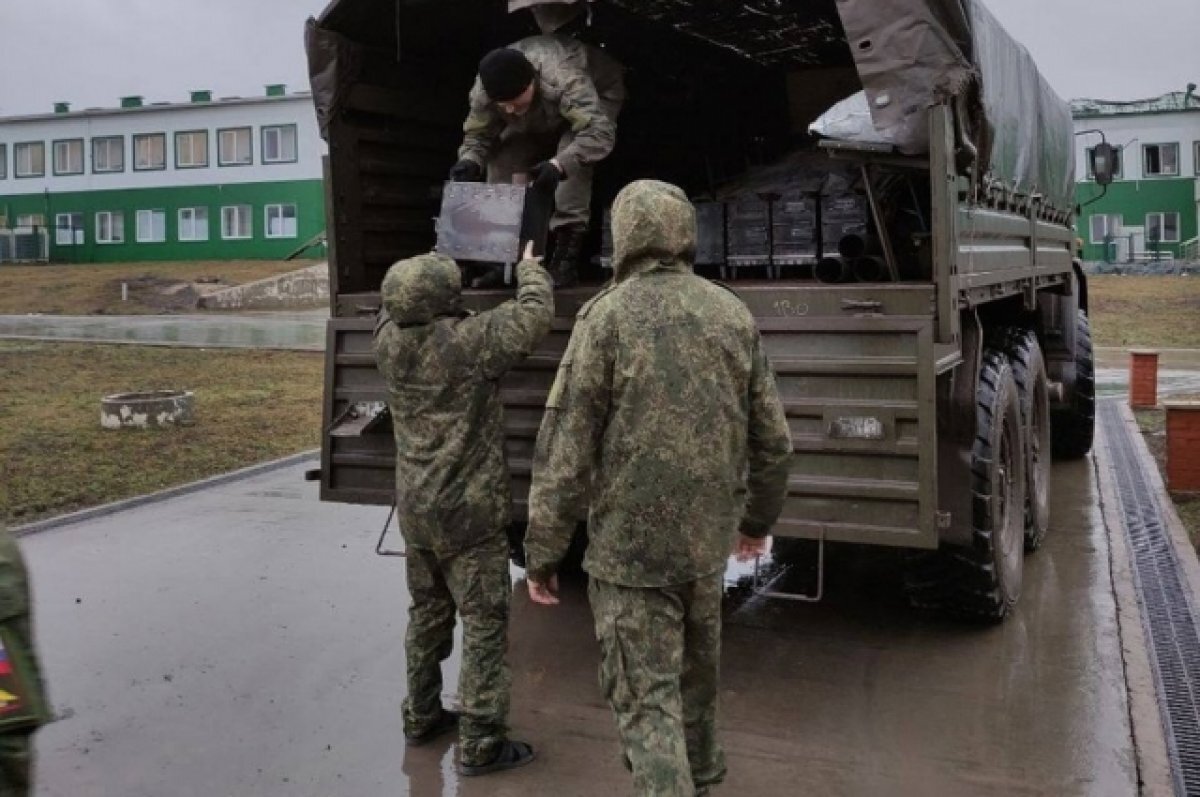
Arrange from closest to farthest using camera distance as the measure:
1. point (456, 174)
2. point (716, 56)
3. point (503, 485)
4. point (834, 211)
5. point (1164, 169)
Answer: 1. point (503, 485)
2. point (456, 174)
3. point (834, 211)
4. point (716, 56)
5. point (1164, 169)

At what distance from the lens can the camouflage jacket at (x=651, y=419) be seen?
311 centimetres

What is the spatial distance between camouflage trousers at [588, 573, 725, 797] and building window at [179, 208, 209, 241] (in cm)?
4223

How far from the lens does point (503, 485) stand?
12.8 ft

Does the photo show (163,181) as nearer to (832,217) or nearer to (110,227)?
(110,227)

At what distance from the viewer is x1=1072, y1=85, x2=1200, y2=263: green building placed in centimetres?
3691

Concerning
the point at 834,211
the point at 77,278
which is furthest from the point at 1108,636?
the point at 77,278

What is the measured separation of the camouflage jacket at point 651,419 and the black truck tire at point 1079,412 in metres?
6.12

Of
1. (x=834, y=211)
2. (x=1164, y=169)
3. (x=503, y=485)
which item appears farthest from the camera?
(x=1164, y=169)

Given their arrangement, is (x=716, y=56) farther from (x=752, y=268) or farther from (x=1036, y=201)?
(x=1036, y=201)

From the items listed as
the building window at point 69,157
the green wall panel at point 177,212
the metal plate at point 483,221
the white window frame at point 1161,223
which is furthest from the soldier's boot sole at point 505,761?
the building window at point 69,157

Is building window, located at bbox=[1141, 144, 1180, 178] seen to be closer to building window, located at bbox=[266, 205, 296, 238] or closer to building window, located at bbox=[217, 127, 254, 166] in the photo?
building window, located at bbox=[266, 205, 296, 238]

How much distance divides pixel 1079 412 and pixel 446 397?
6.29m

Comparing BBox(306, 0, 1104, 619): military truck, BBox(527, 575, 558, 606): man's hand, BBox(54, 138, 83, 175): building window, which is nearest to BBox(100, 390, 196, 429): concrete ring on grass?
BBox(306, 0, 1104, 619): military truck

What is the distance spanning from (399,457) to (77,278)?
33799 mm
